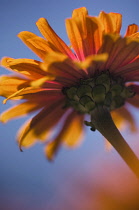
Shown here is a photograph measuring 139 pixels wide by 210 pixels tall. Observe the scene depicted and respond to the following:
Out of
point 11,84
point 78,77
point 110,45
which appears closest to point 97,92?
point 78,77

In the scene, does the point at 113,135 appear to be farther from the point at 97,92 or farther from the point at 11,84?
the point at 11,84

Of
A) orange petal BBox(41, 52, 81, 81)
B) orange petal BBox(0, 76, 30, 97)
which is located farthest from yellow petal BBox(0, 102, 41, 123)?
orange petal BBox(41, 52, 81, 81)

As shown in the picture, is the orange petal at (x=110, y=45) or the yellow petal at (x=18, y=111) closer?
the orange petal at (x=110, y=45)

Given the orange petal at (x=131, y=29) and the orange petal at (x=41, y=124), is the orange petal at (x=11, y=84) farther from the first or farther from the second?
the orange petal at (x=131, y=29)

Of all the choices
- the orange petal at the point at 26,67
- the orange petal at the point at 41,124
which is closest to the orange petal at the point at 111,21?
the orange petal at the point at 26,67

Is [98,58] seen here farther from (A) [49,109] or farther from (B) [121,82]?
(A) [49,109]

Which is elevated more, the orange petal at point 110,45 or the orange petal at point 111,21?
the orange petal at point 111,21

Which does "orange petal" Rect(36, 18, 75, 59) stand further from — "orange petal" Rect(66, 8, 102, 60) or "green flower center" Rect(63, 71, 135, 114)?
"green flower center" Rect(63, 71, 135, 114)
